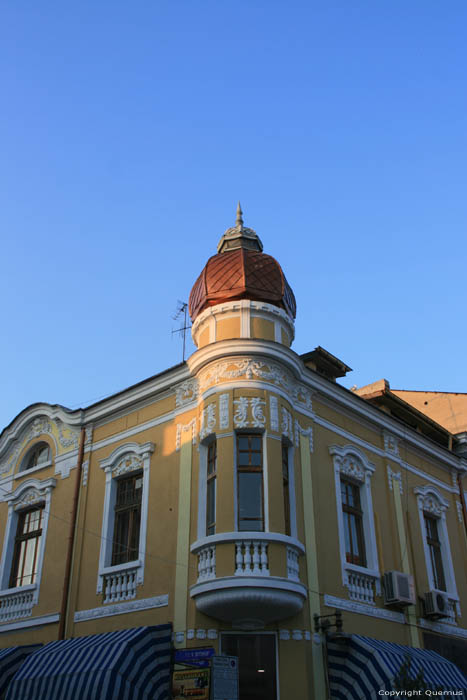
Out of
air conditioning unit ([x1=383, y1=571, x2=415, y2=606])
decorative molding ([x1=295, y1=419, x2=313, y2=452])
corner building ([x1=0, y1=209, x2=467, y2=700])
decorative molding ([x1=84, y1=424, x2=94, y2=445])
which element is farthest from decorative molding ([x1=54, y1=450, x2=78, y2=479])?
air conditioning unit ([x1=383, y1=571, x2=415, y2=606])

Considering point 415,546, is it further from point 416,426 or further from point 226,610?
point 226,610

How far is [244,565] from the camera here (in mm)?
12336

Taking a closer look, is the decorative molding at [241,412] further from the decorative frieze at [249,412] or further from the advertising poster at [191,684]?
the advertising poster at [191,684]

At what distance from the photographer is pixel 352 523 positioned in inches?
622

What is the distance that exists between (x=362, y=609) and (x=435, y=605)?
255 centimetres

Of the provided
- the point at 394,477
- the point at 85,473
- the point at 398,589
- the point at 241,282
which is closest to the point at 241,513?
the point at 398,589

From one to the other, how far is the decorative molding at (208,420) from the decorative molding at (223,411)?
0.63 feet

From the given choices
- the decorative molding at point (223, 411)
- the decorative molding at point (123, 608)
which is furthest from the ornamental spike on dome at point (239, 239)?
the decorative molding at point (123, 608)

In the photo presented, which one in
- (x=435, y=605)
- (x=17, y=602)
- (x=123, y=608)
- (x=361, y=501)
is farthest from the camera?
(x=17, y=602)

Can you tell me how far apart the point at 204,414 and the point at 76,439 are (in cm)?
514

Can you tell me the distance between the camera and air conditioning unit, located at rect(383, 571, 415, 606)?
15.0 metres

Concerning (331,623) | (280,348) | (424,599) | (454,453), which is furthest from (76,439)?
(454,453)

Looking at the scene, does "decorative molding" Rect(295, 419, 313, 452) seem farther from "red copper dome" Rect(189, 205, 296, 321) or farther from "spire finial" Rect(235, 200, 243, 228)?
"spire finial" Rect(235, 200, 243, 228)

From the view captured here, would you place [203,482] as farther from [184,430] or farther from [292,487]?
[292,487]
